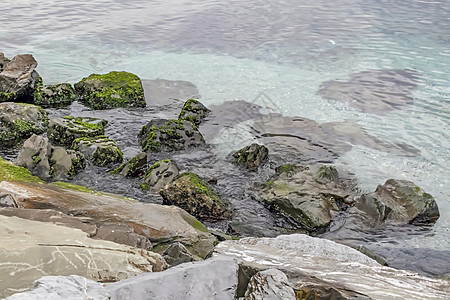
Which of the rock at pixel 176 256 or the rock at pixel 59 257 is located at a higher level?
the rock at pixel 59 257

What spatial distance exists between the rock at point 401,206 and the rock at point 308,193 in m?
0.72

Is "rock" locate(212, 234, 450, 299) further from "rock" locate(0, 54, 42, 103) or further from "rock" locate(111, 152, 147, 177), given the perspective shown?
"rock" locate(0, 54, 42, 103)

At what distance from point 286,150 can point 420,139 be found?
16.1ft

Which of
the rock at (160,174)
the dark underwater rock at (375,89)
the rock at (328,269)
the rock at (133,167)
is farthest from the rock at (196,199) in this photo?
the dark underwater rock at (375,89)

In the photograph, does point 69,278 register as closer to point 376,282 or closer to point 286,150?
point 376,282

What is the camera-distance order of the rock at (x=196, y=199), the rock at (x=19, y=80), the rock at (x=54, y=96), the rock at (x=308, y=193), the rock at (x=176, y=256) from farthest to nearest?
the rock at (x=54, y=96) < the rock at (x=19, y=80) < the rock at (x=196, y=199) < the rock at (x=308, y=193) < the rock at (x=176, y=256)

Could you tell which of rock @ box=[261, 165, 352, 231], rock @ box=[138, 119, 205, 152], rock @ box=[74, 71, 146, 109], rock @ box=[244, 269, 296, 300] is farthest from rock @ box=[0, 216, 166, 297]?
rock @ box=[74, 71, 146, 109]

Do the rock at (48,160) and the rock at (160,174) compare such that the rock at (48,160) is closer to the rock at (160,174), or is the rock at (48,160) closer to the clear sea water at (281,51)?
the rock at (160,174)

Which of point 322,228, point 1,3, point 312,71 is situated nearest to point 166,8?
point 1,3

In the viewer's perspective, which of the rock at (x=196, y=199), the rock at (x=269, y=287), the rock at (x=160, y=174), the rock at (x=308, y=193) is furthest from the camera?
the rock at (x=160, y=174)

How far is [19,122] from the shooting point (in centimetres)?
1568

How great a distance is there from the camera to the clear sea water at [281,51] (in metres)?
15.1

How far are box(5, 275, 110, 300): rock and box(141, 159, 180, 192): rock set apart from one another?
7239 mm

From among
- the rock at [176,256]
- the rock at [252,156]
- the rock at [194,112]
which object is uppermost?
the rock at [176,256]
